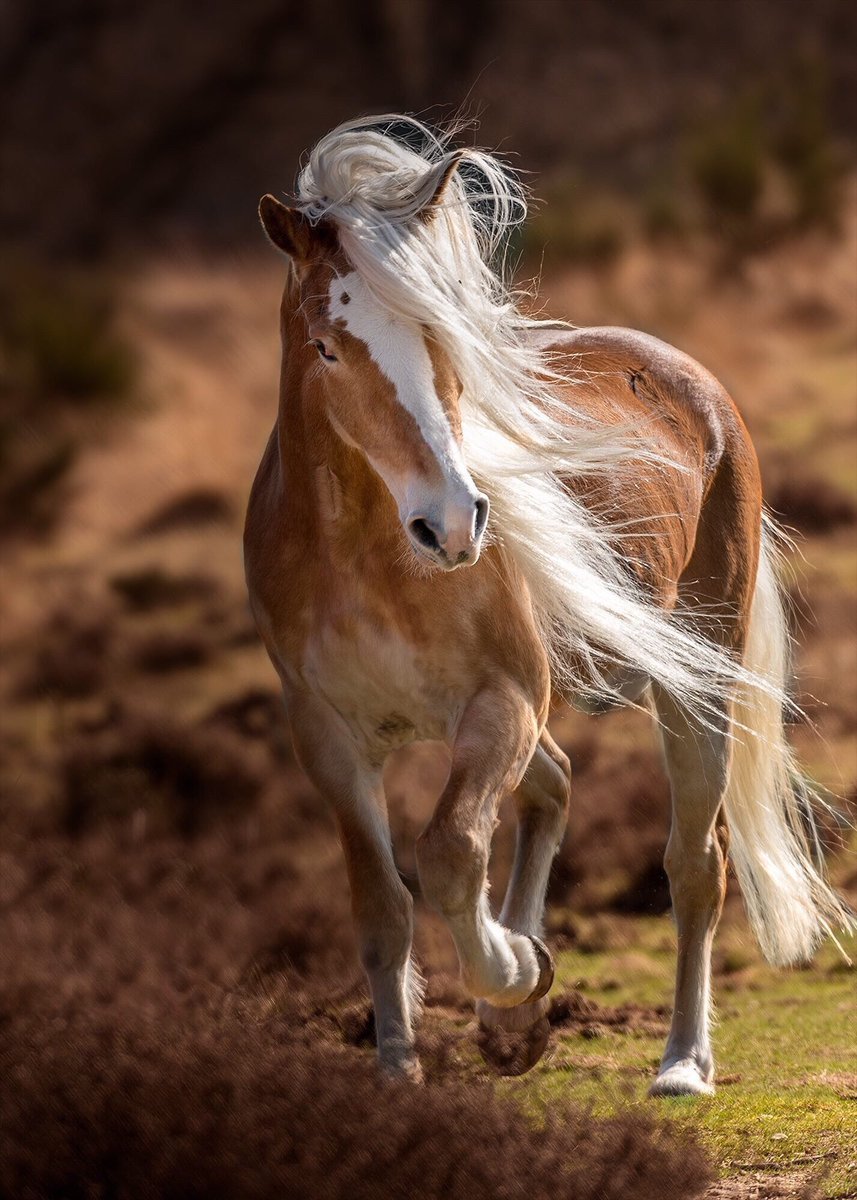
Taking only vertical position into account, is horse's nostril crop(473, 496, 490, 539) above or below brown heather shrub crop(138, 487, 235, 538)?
above

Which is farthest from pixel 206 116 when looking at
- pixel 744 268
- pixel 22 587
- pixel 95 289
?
pixel 22 587

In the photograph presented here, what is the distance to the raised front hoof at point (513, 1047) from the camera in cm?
399

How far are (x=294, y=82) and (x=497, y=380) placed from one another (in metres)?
28.1

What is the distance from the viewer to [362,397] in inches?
134

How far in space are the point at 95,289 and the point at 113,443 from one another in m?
3.71

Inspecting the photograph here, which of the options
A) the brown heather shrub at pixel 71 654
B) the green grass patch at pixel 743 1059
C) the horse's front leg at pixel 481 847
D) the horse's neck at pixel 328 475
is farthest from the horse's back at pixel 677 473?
the brown heather shrub at pixel 71 654

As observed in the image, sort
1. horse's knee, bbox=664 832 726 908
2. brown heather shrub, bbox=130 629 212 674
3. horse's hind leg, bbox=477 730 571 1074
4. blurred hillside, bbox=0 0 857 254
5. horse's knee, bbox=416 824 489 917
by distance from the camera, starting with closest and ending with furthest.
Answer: horse's knee, bbox=416 824 489 917
horse's hind leg, bbox=477 730 571 1074
horse's knee, bbox=664 832 726 908
brown heather shrub, bbox=130 629 212 674
blurred hillside, bbox=0 0 857 254

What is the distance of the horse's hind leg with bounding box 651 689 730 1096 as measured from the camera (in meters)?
4.55

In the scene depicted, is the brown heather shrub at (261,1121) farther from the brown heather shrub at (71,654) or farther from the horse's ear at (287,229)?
the brown heather shrub at (71,654)

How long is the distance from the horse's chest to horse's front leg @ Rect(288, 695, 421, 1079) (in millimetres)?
66

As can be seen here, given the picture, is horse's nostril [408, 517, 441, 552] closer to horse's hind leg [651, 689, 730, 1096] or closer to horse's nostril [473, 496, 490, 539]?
horse's nostril [473, 496, 490, 539]

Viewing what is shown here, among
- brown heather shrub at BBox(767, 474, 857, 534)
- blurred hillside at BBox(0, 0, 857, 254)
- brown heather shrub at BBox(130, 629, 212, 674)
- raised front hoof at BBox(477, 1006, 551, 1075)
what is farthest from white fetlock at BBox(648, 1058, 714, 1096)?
blurred hillside at BBox(0, 0, 857, 254)

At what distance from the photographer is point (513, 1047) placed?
4.21 metres

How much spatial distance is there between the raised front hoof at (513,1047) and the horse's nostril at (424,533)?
142 cm
